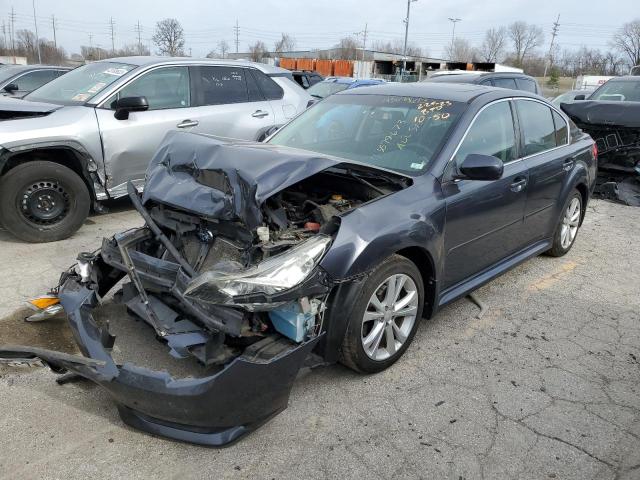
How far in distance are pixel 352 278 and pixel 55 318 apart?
7.12 ft

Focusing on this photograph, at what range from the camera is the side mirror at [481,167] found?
127 inches

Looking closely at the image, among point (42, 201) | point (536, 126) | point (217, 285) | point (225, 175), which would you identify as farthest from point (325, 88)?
point (217, 285)

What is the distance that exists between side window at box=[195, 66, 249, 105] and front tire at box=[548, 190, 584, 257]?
4028 mm

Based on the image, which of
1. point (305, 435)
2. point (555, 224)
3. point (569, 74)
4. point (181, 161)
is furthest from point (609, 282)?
point (569, 74)

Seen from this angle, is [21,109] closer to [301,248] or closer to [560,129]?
[301,248]

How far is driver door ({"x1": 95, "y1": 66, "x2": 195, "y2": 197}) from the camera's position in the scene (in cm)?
539

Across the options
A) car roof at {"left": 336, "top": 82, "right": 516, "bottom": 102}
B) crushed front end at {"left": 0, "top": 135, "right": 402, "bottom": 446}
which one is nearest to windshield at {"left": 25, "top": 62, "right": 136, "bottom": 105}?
crushed front end at {"left": 0, "top": 135, "right": 402, "bottom": 446}

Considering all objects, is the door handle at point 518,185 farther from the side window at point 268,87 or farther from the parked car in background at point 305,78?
the parked car in background at point 305,78

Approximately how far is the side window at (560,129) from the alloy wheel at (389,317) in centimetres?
255

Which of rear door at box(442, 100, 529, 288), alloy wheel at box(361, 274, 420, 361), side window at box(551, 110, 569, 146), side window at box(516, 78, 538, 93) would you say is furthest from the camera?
side window at box(516, 78, 538, 93)

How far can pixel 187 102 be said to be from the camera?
6125 mm

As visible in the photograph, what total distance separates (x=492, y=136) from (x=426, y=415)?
2129 millimetres

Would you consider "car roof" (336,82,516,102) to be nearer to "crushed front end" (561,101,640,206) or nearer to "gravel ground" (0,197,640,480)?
"gravel ground" (0,197,640,480)

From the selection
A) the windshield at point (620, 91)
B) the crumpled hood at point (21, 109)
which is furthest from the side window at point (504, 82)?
the crumpled hood at point (21, 109)
